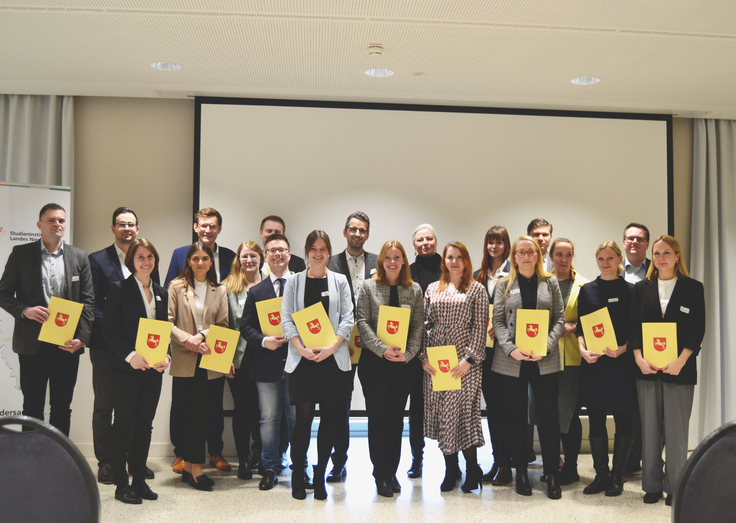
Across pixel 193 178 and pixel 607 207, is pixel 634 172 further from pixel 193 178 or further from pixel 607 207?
pixel 193 178

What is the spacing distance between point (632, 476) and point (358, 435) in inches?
87.7

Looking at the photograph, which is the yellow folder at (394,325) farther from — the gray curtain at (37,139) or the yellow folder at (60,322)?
the gray curtain at (37,139)

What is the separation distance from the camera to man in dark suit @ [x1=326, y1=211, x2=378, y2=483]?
157 inches

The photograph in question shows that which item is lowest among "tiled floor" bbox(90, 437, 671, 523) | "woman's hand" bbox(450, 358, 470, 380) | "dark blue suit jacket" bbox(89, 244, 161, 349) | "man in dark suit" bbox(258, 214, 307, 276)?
"tiled floor" bbox(90, 437, 671, 523)

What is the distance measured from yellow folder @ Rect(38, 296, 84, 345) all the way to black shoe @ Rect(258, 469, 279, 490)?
1527mm

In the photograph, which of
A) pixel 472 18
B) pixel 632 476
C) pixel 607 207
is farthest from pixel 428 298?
pixel 607 207

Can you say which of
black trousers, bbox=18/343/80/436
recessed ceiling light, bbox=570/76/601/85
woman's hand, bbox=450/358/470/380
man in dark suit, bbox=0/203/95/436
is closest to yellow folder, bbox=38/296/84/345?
man in dark suit, bbox=0/203/95/436

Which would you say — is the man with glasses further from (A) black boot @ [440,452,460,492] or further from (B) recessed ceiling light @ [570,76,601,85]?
(A) black boot @ [440,452,460,492]

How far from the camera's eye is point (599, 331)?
367 cm

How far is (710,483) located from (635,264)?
329cm

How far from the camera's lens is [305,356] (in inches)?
136

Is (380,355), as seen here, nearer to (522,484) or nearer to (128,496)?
(522,484)

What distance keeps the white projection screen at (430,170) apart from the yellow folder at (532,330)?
1.56 metres

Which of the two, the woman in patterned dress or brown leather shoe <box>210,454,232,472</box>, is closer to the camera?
the woman in patterned dress
